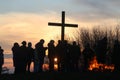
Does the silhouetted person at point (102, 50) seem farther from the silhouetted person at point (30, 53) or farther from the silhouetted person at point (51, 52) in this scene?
the silhouetted person at point (30, 53)

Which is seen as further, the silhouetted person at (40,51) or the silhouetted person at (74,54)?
the silhouetted person at (74,54)

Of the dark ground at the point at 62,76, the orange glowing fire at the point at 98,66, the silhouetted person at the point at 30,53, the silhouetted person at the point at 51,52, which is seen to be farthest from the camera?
the orange glowing fire at the point at 98,66

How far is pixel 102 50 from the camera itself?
32938 mm

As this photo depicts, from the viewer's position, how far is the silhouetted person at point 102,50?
32.7m

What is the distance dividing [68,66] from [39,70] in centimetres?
229

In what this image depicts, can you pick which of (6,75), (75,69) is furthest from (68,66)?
(6,75)

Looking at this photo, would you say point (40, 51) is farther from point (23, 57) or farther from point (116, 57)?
point (116, 57)

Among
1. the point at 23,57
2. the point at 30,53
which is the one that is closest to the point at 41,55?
the point at 30,53

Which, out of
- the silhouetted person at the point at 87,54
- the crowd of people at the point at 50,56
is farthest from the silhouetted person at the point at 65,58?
the silhouetted person at the point at 87,54

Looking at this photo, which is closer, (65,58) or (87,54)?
(65,58)

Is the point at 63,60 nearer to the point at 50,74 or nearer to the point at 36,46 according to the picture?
the point at 36,46

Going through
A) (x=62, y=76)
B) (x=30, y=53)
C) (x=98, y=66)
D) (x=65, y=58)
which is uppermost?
(x=30, y=53)

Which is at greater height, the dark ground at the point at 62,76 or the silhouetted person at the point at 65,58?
the silhouetted person at the point at 65,58

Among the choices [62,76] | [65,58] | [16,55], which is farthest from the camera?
[65,58]
